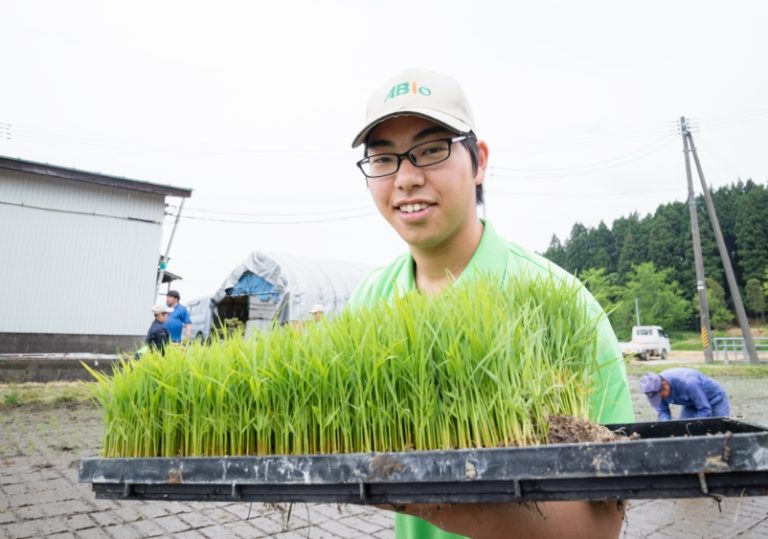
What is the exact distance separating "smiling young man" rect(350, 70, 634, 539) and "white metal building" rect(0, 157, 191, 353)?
41.0 feet

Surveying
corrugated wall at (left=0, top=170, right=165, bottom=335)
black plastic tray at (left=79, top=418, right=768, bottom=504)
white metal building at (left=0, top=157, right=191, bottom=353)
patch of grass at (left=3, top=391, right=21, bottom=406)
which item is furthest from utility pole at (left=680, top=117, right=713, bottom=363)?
black plastic tray at (left=79, top=418, right=768, bottom=504)

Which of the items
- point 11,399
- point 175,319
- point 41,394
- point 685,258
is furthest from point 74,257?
point 685,258

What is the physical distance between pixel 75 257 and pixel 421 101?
13294 mm

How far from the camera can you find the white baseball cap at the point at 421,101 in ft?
4.16

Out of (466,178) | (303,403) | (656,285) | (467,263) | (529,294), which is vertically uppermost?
(656,285)

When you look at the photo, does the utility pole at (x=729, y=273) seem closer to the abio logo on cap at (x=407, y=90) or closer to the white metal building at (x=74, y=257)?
the white metal building at (x=74, y=257)

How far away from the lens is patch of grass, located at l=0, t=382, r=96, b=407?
27.4 feet

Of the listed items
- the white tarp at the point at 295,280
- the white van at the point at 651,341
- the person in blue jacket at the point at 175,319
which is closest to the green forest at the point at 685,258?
the white van at the point at 651,341

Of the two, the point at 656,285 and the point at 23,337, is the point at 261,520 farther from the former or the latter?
the point at 656,285

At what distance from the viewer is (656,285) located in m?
34.1

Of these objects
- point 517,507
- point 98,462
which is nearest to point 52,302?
point 98,462

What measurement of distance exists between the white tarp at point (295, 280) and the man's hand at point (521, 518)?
13.3m

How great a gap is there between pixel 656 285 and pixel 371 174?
1489 inches

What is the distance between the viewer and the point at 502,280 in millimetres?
1403
